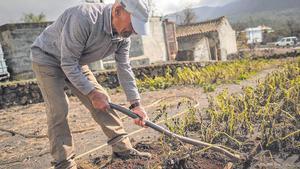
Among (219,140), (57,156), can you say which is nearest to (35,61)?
(57,156)

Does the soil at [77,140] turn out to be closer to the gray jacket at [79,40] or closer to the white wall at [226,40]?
the gray jacket at [79,40]

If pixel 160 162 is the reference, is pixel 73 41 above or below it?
above

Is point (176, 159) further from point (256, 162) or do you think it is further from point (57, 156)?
point (57, 156)

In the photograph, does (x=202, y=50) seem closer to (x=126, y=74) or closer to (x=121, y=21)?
(x=126, y=74)

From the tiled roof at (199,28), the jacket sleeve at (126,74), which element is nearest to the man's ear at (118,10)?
the jacket sleeve at (126,74)

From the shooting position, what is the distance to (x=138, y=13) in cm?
226

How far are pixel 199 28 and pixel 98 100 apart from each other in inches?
1065

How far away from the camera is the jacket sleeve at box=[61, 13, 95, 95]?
2441mm

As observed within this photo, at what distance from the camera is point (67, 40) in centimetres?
246

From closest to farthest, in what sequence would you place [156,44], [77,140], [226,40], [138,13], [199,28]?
1. [138,13]
2. [77,140]
3. [156,44]
4. [199,28]
5. [226,40]

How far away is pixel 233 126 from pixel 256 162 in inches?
26.1

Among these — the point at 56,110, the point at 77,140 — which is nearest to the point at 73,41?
the point at 56,110

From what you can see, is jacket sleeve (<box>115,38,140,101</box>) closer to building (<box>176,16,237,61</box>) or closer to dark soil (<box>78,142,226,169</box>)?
dark soil (<box>78,142,226,169</box>)

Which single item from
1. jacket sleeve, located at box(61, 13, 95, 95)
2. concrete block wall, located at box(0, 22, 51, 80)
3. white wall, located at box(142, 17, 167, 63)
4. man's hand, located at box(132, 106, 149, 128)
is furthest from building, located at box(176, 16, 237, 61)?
jacket sleeve, located at box(61, 13, 95, 95)
